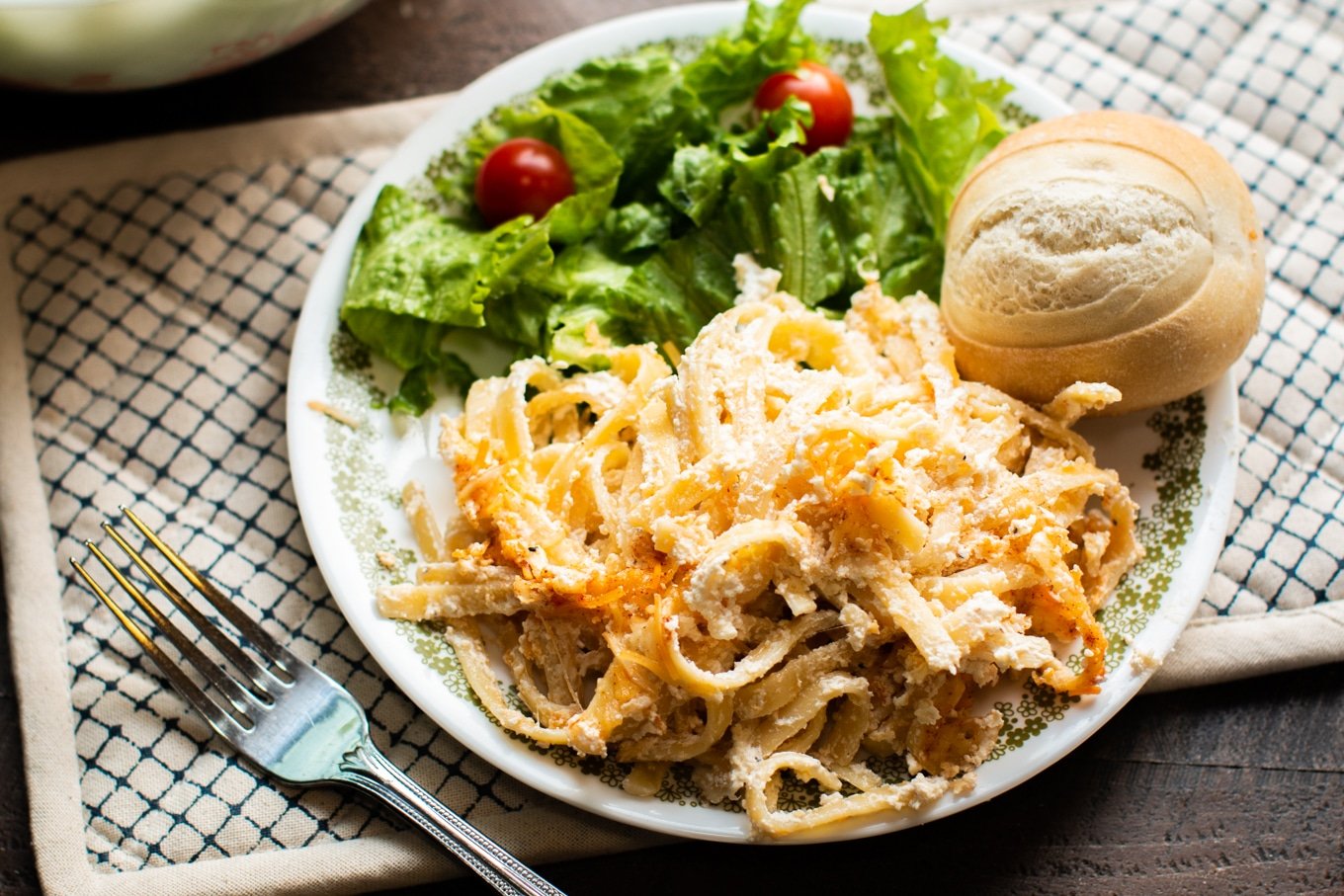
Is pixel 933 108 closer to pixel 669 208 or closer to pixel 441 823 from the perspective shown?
pixel 669 208

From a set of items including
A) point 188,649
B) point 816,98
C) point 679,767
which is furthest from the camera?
point 816,98

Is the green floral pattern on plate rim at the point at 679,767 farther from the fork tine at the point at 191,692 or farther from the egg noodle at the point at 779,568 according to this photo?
the fork tine at the point at 191,692

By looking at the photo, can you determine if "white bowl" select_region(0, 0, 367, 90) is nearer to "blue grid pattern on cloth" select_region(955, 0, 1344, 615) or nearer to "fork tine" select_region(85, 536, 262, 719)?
"fork tine" select_region(85, 536, 262, 719)

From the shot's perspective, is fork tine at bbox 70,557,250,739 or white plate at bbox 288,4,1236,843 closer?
white plate at bbox 288,4,1236,843

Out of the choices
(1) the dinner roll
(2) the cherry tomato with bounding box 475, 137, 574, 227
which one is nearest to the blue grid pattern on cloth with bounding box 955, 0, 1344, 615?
(1) the dinner roll

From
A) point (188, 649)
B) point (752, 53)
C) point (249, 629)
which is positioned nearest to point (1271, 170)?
point (752, 53)

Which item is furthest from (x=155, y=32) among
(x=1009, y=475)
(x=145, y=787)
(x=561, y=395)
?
(x=1009, y=475)

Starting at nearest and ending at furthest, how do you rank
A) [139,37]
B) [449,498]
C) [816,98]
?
[449,498] < [139,37] < [816,98]
